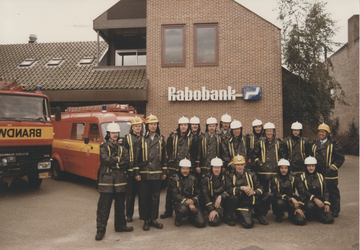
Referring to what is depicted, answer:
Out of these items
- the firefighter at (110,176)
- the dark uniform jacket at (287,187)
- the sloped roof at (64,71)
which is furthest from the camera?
the sloped roof at (64,71)

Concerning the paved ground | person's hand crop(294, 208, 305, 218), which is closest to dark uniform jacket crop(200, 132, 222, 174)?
the paved ground

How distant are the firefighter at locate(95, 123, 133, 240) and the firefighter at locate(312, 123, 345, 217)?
431 centimetres

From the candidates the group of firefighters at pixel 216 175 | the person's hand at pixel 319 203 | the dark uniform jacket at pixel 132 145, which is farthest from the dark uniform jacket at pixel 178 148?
the person's hand at pixel 319 203

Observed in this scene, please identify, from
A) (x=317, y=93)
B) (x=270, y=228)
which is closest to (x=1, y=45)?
(x=317, y=93)

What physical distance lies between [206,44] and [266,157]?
879 centimetres

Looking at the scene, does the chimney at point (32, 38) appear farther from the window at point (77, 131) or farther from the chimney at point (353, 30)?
the chimney at point (353, 30)

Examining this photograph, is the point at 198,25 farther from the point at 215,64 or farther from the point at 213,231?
the point at 213,231

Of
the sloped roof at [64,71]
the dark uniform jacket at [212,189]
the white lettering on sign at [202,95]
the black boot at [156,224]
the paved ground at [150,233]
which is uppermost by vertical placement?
the sloped roof at [64,71]

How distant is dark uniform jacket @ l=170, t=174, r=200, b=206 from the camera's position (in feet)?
20.2

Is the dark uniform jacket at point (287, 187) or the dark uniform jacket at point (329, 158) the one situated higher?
the dark uniform jacket at point (329, 158)

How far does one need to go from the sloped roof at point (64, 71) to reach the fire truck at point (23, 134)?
17.3ft

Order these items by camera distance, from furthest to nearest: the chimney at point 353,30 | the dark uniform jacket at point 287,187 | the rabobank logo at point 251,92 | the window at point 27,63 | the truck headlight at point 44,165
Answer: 1. the chimney at point 353,30
2. the window at point 27,63
3. the rabobank logo at point 251,92
4. the truck headlight at point 44,165
5. the dark uniform jacket at point 287,187

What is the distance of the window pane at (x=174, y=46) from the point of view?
47.0 ft

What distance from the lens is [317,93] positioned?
14461 mm
